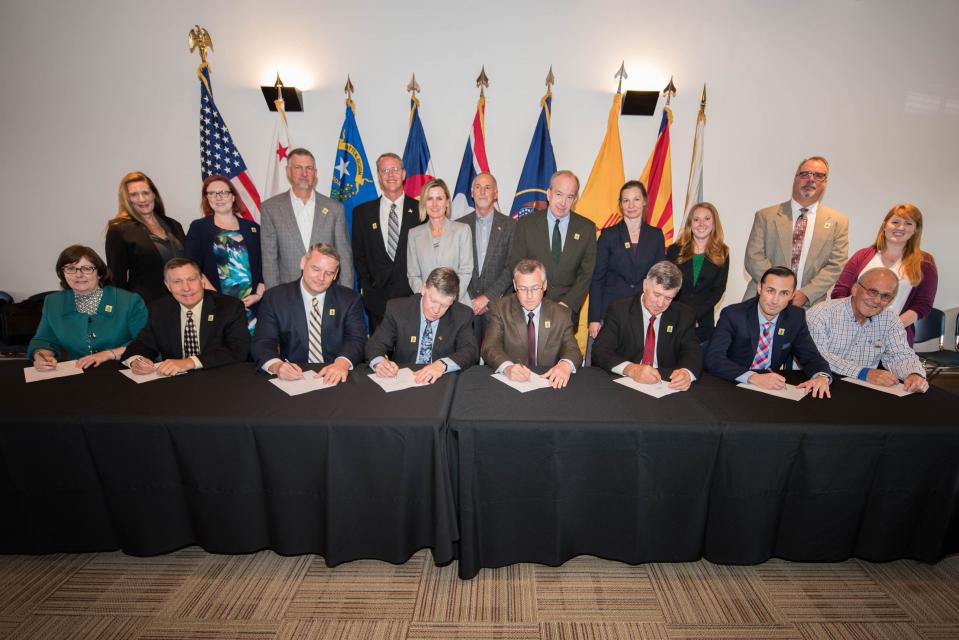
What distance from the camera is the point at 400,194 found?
3.79 meters

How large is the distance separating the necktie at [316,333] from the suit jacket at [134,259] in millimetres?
1315

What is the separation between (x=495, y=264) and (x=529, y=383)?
1556 millimetres

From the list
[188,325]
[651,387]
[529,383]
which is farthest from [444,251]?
[651,387]

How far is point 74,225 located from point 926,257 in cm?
803

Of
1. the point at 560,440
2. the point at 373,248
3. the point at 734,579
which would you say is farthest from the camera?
the point at 373,248

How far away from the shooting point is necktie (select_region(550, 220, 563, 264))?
3.53 metres

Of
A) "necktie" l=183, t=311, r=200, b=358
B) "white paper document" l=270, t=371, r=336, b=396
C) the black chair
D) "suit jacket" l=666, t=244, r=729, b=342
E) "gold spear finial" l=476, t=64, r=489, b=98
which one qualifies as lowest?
the black chair

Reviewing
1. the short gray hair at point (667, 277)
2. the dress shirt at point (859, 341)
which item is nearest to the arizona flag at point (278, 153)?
the short gray hair at point (667, 277)

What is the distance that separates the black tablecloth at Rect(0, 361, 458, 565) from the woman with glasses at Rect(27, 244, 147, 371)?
0.68 m

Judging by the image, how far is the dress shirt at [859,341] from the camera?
8.59 ft

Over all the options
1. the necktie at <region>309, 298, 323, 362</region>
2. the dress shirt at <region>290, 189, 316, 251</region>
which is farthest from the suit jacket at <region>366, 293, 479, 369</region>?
the dress shirt at <region>290, 189, 316, 251</region>

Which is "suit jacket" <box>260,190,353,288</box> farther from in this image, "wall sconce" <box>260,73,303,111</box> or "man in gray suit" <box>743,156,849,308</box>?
"man in gray suit" <box>743,156,849,308</box>

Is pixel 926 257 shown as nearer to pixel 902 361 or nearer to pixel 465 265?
pixel 902 361

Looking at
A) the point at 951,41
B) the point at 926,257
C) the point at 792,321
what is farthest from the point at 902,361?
the point at 951,41
